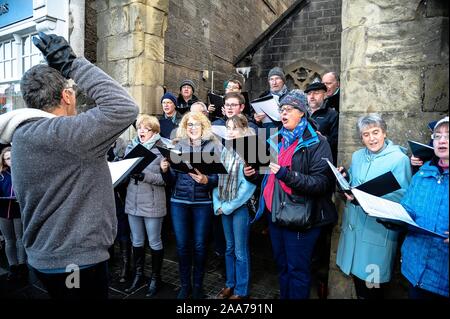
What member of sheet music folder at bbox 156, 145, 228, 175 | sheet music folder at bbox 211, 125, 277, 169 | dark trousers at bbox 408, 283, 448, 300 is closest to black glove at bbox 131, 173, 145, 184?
sheet music folder at bbox 156, 145, 228, 175

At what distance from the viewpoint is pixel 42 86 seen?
1671 mm

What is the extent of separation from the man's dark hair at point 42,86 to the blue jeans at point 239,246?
1902 mm

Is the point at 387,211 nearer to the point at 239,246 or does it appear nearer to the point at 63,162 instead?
the point at 239,246

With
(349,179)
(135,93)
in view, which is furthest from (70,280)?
(135,93)

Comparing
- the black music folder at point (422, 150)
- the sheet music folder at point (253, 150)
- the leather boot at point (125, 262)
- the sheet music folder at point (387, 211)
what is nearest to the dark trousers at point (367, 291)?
the sheet music folder at point (387, 211)

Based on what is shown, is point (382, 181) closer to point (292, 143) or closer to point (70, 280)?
point (292, 143)

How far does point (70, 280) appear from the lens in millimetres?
1692

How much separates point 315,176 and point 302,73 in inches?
326

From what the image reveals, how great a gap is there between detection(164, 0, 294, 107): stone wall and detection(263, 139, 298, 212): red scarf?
4430 millimetres

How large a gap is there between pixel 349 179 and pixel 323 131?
0.93 meters

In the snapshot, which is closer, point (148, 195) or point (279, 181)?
point (279, 181)

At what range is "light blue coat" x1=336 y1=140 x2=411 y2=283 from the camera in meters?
2.44

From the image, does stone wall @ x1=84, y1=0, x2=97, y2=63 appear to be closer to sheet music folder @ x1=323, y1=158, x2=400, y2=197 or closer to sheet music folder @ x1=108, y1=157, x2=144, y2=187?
sheet music folder @ x1=108, y1=157, x2=144, y2=187

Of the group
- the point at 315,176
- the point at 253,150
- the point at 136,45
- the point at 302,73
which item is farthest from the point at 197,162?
the point at 302,73
